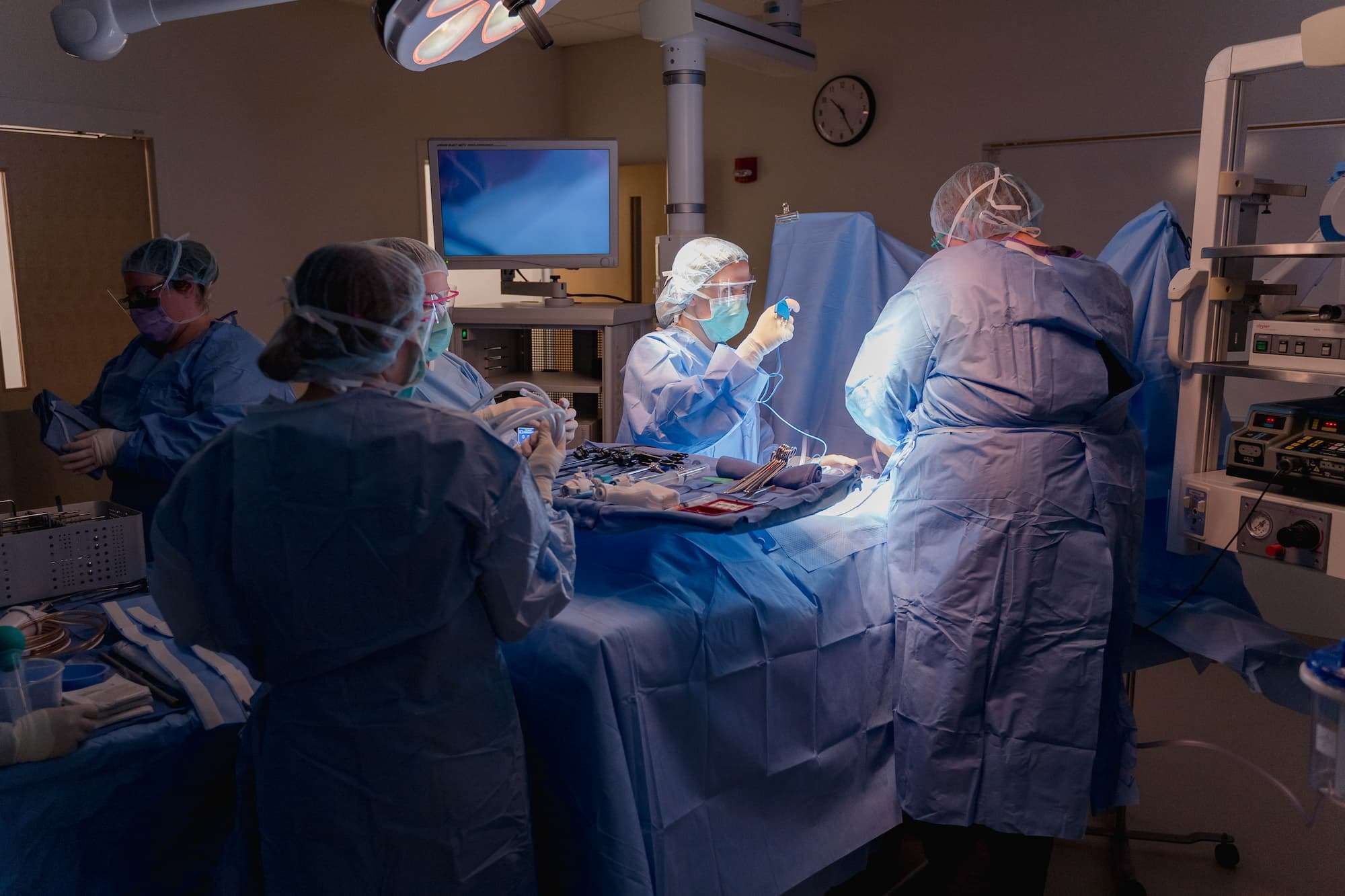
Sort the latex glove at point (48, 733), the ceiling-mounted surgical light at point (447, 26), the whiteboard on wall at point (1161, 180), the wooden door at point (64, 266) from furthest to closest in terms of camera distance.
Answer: the wooden door at point (64, 266)
the whiteboard on wall at point (1161, 180)
the ceiling-mounted surgical light at point (447, 26)
the latex glove at point (48, 733)

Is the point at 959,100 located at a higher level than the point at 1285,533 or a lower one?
higher

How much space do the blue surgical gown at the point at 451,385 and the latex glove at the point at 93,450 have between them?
79 cm

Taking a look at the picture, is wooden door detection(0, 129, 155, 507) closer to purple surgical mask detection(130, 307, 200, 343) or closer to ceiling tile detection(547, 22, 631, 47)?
purple surgical mask detection(130, 307, 200, 343)

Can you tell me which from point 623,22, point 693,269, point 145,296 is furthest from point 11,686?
point 623,22

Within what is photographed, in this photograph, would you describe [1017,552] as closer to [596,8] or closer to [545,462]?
[545,462]

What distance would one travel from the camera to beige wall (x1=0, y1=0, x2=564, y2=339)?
3.66 metres

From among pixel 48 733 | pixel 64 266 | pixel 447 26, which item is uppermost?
pixel 447 26

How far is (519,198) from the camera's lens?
13.0 feet

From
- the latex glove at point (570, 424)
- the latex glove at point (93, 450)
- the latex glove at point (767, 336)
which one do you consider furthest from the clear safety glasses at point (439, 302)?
the latex glove at point (93, 450)

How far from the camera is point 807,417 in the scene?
120 inches

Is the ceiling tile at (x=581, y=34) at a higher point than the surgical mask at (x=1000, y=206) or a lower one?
higher

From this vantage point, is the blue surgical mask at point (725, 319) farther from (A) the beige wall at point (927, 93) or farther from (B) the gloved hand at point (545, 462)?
(A) the beige wall at point (927, 93)

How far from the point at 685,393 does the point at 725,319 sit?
1.11ft

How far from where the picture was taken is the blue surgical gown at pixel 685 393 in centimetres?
257
